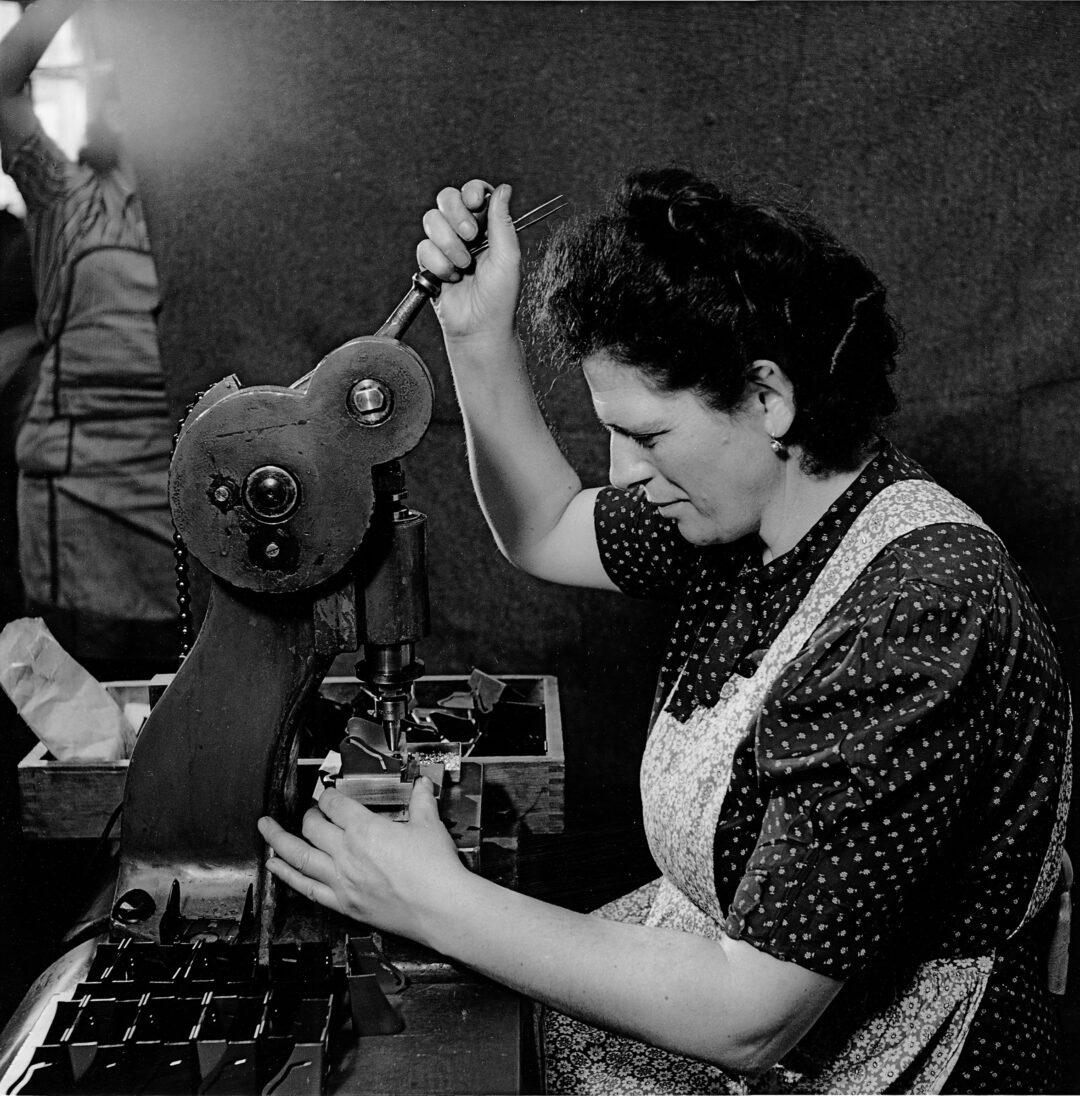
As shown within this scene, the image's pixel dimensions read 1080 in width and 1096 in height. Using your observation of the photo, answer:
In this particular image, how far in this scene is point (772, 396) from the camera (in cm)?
133

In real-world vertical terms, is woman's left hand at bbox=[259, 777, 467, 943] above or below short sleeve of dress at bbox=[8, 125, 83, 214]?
below

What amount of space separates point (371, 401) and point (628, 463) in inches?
14.6

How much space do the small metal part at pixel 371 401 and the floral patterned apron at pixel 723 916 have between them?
1.69 feet

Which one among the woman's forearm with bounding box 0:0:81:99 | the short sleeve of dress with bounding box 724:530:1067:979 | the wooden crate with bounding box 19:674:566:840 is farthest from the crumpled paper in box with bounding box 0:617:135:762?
the woman's forearm with bounding box 0:0:81:99

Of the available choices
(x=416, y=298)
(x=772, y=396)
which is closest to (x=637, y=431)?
(x=772, y=396)

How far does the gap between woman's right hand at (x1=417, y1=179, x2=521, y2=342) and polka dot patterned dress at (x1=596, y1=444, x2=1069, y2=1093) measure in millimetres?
468

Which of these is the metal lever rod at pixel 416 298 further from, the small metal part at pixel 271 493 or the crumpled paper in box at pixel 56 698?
the crumpled paper in box at pixel 56 698

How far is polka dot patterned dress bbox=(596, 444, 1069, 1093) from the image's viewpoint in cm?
108

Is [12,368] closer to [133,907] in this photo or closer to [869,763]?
[133,907]

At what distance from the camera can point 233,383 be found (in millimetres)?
1259

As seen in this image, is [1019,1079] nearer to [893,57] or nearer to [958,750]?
[958,750]

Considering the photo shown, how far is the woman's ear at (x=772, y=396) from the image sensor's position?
131cm

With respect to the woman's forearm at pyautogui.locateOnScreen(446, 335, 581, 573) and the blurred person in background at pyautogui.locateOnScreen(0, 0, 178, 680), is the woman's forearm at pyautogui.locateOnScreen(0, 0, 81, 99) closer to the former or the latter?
the blurred person in background at pyautogui.locateOnScreen(0, 0, 178, 680)

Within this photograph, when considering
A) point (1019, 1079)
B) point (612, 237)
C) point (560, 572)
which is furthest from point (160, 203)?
point (1019, 1079)
